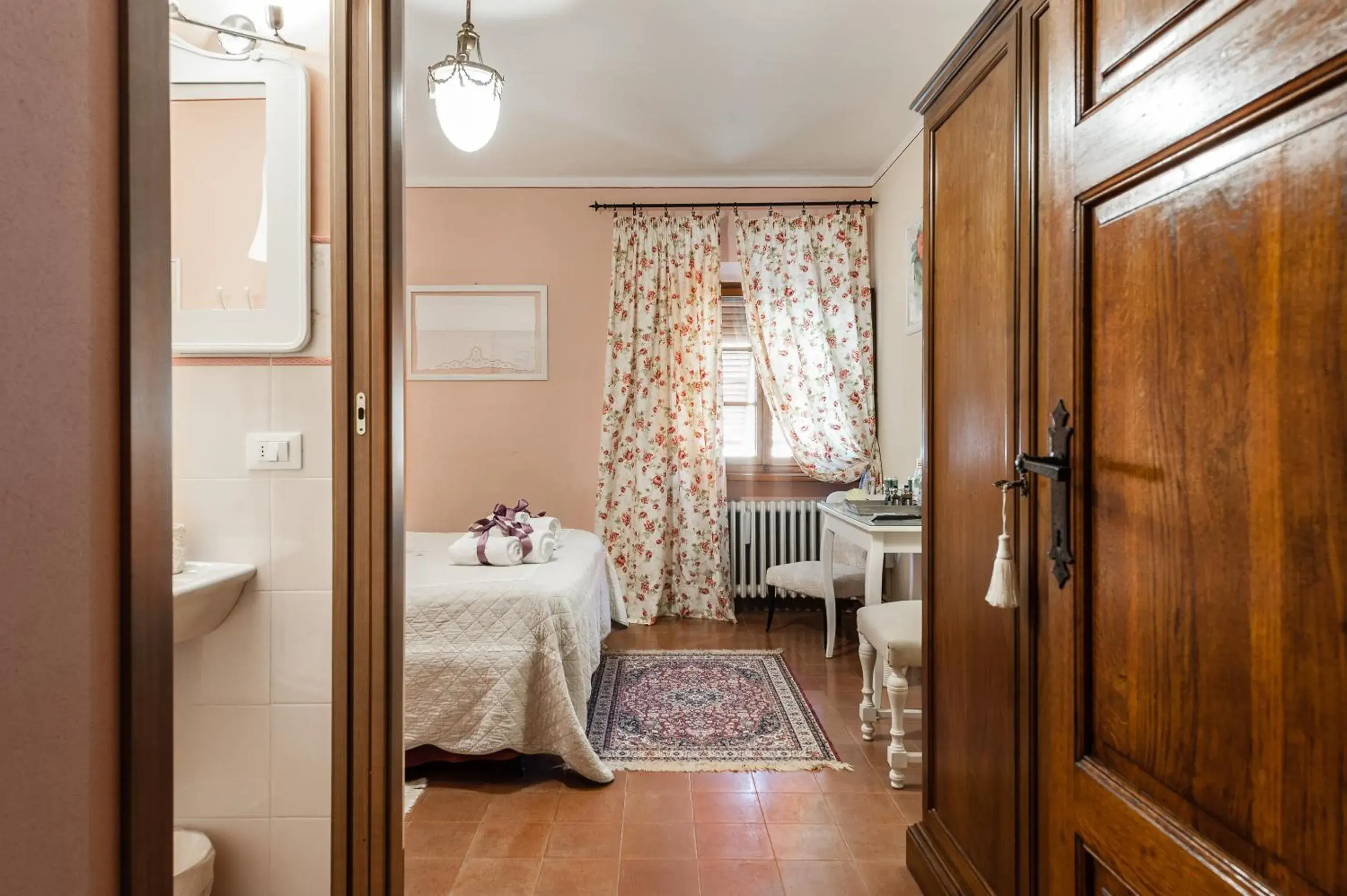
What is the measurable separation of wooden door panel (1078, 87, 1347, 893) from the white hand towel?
223 cm

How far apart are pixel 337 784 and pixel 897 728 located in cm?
176

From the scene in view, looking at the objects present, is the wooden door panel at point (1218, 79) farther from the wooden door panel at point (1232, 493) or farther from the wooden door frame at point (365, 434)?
the wooden door frame at point (365, 434)

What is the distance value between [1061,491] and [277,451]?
58.7 inches

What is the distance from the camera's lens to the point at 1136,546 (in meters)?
0.81

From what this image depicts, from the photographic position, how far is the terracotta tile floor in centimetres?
183

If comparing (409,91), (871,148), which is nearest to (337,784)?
(409,91)

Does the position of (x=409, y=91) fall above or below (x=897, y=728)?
above

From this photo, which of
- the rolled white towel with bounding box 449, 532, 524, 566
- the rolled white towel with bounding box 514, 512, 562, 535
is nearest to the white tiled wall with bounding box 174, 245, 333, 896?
the rolled white towel with bounding box 449, 532, 524, 566

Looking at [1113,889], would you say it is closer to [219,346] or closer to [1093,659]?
[1093,659]

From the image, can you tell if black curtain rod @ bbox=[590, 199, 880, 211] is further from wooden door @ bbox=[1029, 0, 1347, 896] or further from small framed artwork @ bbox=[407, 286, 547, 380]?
wooden door @ bbox=[1029, 0, 1347, 896]

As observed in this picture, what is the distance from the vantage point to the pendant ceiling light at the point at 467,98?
7.45 feet

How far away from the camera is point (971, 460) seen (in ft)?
5.14

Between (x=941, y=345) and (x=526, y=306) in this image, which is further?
(x=526, y=306)

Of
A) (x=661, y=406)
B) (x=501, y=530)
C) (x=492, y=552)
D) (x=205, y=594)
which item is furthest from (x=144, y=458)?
(x=661, y=406)
